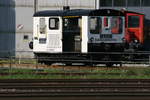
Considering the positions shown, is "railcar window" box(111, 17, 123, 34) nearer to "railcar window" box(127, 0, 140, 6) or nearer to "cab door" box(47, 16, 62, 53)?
"cab door" box(47, 16, 62, 53)

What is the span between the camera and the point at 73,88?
15.6 metres

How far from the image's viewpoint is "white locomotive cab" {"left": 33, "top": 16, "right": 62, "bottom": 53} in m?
26.5

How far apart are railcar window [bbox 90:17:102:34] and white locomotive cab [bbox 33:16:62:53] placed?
71.2 inches

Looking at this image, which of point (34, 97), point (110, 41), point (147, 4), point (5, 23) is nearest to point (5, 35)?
point (5, 23)

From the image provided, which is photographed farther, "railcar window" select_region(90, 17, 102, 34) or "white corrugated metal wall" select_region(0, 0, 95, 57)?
"white corrugated metal wall" select_region(0, 0, 95, 57)

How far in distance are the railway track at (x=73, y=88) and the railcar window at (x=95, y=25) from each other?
8.48 meters

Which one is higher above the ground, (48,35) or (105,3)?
(105,3)

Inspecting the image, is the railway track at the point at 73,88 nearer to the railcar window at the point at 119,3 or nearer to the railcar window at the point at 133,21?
the railcar window at the point at 133,21

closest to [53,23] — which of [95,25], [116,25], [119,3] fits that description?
[95,25]

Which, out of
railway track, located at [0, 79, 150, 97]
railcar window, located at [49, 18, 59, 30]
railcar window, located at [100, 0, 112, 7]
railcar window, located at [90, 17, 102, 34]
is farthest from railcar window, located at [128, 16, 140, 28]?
railway track, located at [0, 79, 150, 97]

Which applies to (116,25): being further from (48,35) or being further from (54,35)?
(48,35)

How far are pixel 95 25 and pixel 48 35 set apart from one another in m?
2.83

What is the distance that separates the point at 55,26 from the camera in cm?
2659

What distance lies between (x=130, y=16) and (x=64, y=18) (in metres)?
7.20
